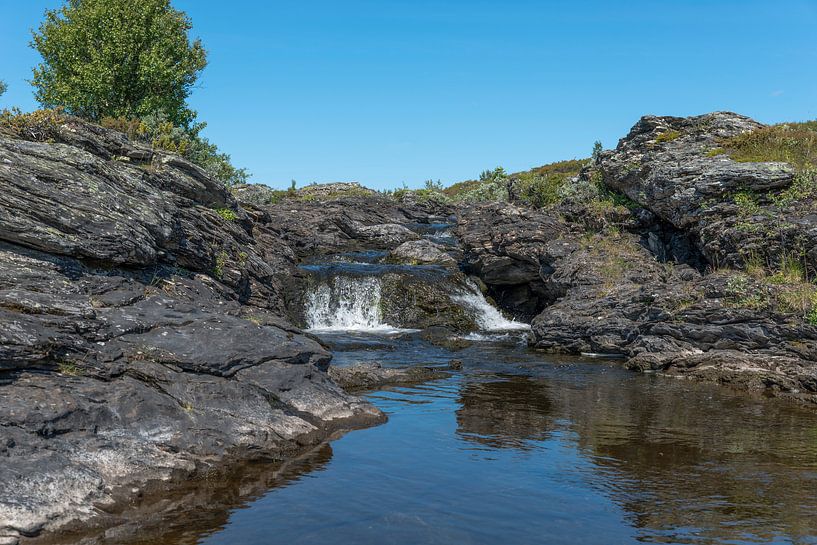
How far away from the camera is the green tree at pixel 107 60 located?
1761 inches

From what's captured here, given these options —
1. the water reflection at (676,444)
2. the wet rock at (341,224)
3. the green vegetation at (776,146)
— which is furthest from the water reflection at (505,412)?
the wet rock at (341,224)

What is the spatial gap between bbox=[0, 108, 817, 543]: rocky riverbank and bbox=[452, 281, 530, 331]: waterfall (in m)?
0.45

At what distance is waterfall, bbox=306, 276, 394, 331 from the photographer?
3067 centimetres

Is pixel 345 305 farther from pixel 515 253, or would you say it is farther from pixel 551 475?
pixel 551 475

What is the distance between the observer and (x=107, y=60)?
148 feet

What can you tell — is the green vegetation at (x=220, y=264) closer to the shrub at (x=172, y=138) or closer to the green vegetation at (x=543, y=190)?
the shrub at (x=172, y=138)

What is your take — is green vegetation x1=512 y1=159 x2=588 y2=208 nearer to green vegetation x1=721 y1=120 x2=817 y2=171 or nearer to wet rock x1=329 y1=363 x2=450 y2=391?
green vegetation x1=721 y1=120 x2=817 y2=171

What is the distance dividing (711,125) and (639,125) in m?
3.29

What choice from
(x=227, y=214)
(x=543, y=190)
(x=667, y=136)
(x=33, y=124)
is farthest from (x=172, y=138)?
(x=667, y=136)

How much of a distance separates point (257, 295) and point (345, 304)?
25.8 feet

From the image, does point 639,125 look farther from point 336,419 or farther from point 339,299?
point 336,419

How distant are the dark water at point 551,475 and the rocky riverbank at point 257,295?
1.56 meters

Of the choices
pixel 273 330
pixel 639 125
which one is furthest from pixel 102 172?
pixel 639 125

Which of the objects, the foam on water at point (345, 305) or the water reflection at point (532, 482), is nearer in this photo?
the water reflection at point (532, 482)
